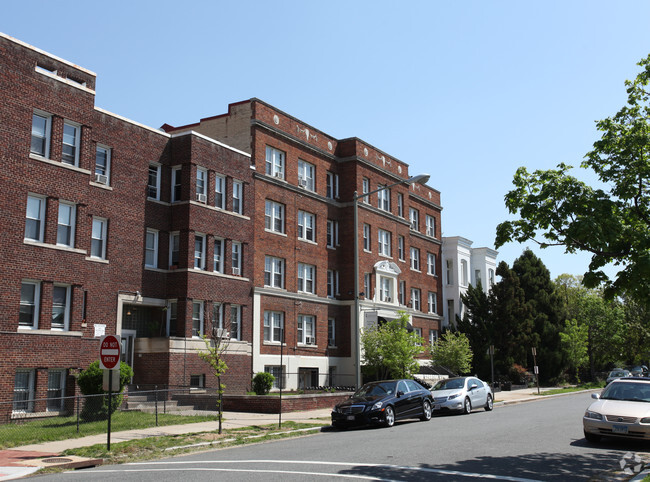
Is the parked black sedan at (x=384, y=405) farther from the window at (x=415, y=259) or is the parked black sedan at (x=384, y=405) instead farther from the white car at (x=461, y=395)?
the window at (x=415, y=259)

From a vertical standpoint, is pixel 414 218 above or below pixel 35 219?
above

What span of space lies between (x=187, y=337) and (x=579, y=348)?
36790 mm

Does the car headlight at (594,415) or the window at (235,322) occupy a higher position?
the window at (235,322)

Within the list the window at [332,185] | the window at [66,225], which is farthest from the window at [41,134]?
the window at [332,185]

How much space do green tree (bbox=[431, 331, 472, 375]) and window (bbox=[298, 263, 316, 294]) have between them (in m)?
10.6

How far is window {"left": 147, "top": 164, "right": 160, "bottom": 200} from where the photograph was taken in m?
29.1

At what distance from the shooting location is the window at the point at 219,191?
1218 inches

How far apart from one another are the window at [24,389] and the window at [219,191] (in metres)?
11.6

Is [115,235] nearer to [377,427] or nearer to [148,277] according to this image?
[148,277]

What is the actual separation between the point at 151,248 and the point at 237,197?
5.39m

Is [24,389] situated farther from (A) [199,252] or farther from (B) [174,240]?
(A) [199,252]

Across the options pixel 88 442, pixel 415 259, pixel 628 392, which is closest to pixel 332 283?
pixel 415 259

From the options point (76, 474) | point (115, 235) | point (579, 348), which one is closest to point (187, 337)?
point (115, 235)

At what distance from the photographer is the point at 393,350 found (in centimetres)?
3447
